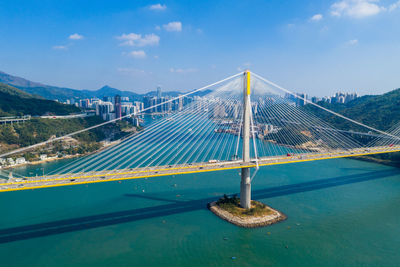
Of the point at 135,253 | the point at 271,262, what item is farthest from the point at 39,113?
the point at 271,262

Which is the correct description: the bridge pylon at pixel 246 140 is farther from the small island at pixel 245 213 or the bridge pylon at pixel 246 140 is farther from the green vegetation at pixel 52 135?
the green vegetation at pixel 52 135

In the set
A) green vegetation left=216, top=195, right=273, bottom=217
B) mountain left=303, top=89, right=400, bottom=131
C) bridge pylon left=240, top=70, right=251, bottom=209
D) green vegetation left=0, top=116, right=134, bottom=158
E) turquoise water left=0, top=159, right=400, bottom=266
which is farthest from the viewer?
mountain left=303, top=89, right=400, bottom=131

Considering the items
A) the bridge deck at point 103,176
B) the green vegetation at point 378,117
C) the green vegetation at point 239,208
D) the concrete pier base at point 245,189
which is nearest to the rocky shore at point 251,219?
the green vegetation at point 239,208

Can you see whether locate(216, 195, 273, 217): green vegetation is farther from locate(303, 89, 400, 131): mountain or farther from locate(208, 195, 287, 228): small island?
locate(303, 89, 400, 131): mountain

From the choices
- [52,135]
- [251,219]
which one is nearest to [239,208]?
[251,219]

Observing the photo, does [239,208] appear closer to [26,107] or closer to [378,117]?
[378,117]

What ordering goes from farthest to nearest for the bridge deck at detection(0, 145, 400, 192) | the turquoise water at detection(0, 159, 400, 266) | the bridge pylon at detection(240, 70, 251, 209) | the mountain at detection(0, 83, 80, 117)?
the mountain at detection(0, 83, 80, 117)
the bridge pylon at detection(240, 70, 251, 209)
the turquoise water at detection(0, 159, 400, 266)
the bridge deck at detection(0, 145, 400, 192)

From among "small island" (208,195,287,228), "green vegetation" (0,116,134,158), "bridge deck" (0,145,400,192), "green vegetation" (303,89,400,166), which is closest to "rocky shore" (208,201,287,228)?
"small island" (208,195,287,228)
